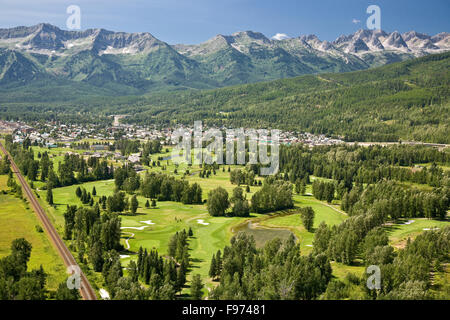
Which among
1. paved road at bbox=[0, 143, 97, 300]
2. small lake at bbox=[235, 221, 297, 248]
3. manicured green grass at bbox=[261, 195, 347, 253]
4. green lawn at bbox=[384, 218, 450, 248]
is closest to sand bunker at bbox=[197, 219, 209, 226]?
small lake at bbox=[235, 221, 297, 248]

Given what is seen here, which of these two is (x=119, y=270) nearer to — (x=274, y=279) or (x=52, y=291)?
(x=52, y=291)

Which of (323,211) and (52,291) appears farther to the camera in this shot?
(323,211)

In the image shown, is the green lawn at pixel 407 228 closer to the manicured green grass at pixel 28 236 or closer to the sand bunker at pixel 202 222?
the sand bunker at pixel 202 222

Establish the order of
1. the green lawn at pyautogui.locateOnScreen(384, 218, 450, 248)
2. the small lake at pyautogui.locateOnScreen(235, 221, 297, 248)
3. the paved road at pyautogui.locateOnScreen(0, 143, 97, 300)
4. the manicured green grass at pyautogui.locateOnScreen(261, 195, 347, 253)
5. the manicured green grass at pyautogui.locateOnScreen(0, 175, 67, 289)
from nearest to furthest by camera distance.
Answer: the paved road at pyautogui.locateOnScreen(0, 143, 97, 300)
the manicured green grass at pyautogui.locateOnScreen(0, 175, 67, 289)
the green lawn at pyautogui.locateOnScreen(384, 218, 450, 248)
the small lake at pyautogui.locateOnScreen(235, 221, 297, 248)
the manicured green grass at pyautogui.locateOnScreen(261, 195, 347, 253)

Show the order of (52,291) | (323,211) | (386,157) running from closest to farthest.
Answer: (52,291)
(323,211)
(386,157)

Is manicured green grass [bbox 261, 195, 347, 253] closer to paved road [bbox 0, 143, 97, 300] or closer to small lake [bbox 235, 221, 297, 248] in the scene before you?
small lake [bbox 235, 221, 297, 248]

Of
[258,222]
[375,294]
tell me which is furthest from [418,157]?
[375,294]
